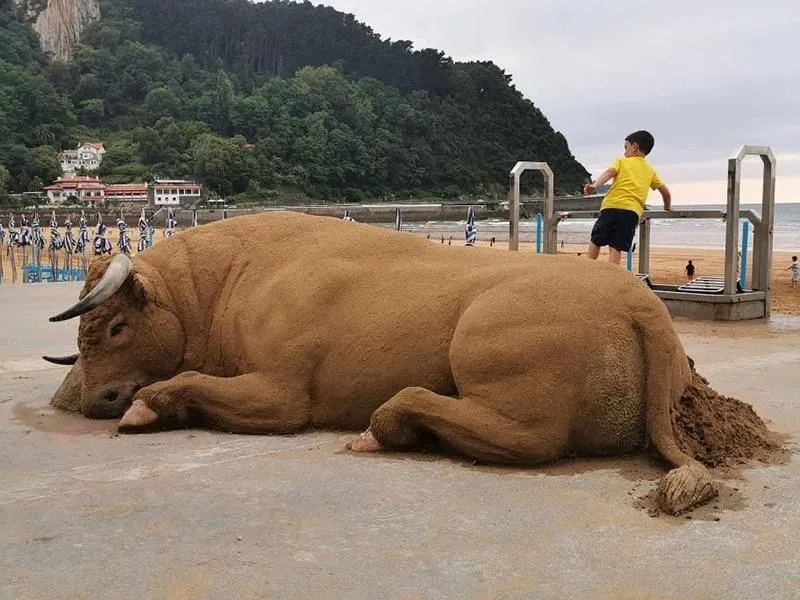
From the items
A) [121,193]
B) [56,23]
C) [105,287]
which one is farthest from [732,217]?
[56,23]

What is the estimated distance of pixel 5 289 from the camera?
17062 millimetres

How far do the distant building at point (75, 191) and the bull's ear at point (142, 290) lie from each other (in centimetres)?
9252

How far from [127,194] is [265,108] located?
33.2 metres

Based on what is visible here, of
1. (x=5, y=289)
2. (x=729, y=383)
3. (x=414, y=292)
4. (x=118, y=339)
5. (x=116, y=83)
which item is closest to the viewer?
(x=414, y=292)

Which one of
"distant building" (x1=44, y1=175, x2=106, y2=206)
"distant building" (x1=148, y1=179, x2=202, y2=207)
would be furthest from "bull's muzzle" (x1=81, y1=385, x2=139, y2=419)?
"distant building" (x1=44, y1=175, x2=106, y2=206)

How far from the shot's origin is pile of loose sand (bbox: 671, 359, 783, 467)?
4559 millimetres

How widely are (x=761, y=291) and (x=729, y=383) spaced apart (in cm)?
542

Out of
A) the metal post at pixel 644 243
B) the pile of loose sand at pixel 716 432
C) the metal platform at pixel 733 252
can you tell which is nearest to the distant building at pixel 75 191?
the metal post at pixel 644 243

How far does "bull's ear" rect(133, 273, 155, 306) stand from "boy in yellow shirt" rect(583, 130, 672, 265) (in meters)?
5.00

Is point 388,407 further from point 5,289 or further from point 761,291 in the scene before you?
point 5,289

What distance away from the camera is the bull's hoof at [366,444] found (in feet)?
15.6

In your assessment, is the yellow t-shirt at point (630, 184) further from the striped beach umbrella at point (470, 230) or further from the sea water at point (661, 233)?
the sea water at point (661, 233)

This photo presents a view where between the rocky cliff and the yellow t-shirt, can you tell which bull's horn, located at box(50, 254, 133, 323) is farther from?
the rocky cliff

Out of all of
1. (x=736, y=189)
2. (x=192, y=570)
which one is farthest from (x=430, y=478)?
(x=736, y=189)
